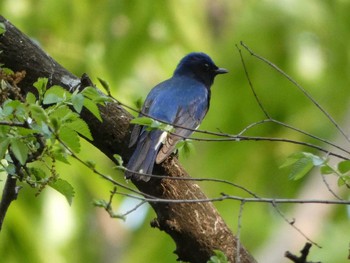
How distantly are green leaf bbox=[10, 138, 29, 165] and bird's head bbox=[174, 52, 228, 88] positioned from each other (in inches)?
163

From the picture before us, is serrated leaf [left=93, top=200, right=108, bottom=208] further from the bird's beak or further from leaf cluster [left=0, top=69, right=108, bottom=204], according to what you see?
the bird's beak

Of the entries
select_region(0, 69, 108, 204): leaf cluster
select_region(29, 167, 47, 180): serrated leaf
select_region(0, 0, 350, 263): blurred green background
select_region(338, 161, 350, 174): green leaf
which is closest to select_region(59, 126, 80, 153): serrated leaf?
select_region(0, 69, 108, 204): leaf cluster

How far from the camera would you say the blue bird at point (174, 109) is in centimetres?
480

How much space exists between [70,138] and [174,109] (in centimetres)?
271

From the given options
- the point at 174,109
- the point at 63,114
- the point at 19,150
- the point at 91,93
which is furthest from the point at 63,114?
the point at 174,109

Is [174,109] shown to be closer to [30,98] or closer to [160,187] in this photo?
[160,187]

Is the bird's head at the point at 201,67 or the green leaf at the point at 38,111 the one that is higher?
the bird's head at the point at 201,67

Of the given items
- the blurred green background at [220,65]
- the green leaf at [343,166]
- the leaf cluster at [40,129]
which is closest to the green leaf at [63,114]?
the leaf cluster at [40,129]

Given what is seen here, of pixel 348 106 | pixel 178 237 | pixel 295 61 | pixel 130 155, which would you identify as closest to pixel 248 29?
pixel 295 61

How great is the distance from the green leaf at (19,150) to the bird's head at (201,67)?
4.13 m

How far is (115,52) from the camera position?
8.07m

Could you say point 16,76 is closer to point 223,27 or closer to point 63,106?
point 63,106

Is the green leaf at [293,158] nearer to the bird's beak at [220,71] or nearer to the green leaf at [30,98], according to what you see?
the green leaf at [30,98]

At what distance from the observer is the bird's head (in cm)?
758
